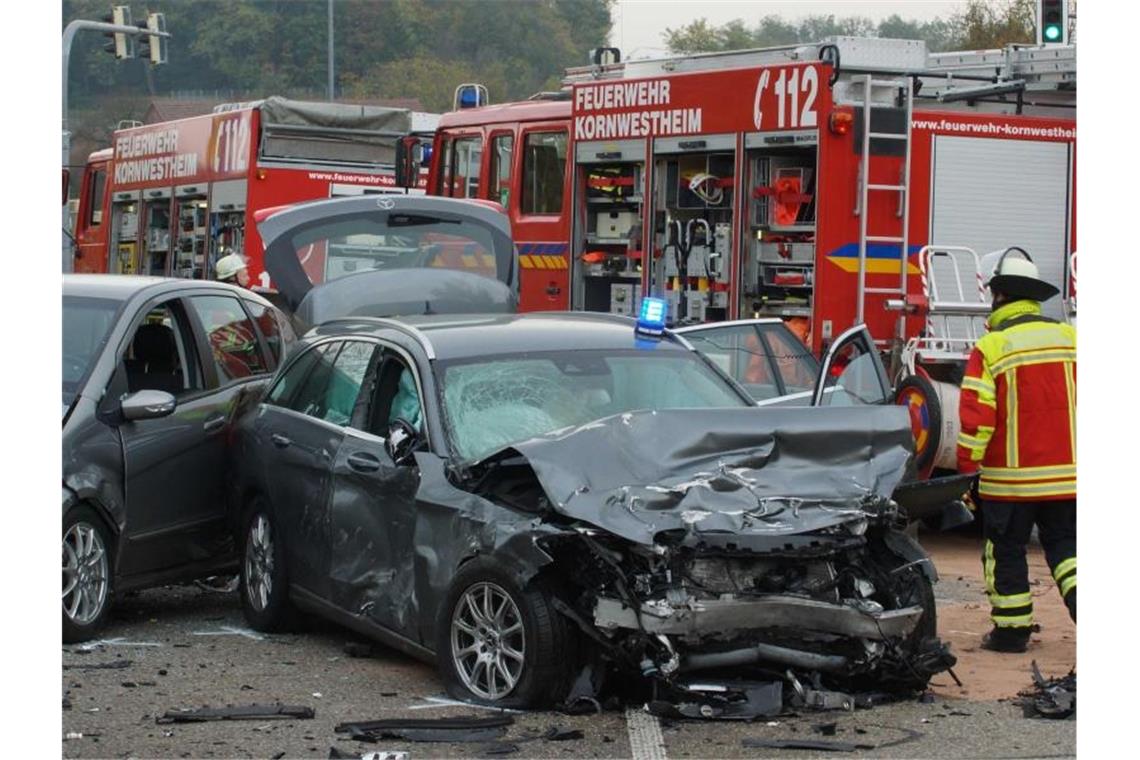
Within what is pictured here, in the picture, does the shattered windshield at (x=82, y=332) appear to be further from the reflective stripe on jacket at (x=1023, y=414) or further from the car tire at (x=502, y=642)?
the reflective stripe on jacket at (x=1023, y=414)

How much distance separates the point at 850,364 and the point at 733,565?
387 cm

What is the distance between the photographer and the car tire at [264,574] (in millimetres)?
8406

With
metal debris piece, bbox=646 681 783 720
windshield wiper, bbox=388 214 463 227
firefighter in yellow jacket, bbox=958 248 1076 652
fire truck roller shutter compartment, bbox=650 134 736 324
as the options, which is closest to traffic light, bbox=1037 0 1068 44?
fire truck roller shutter compartment, bbox=650 134 736 324

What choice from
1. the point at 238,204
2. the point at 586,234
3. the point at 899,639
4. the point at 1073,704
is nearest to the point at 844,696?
the point at 899,639

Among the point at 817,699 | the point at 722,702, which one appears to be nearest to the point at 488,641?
the point at 722,702

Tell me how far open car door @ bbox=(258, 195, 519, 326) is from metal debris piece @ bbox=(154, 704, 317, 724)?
225 inches

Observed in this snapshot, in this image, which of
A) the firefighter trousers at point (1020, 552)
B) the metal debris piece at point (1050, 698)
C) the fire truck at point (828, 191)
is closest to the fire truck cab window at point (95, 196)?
the fire truck at point (828, 191)

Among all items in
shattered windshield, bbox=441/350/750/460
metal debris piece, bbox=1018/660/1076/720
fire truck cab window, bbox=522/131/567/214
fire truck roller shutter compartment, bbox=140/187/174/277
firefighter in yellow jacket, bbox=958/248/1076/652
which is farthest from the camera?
fire truck roller shutter compartment, bbox=140/187/174/277

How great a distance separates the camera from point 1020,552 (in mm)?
8477

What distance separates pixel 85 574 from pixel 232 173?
1347 centimetres

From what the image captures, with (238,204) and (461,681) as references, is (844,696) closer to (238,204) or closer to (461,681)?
(461,681)

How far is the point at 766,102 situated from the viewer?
1319 centimetres

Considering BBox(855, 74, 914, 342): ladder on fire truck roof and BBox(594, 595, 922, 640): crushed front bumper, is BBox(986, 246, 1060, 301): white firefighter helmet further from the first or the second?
BBox(855, 74, 914, 342): ladder on fire truck roof

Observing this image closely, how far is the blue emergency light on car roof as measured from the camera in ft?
27.0
